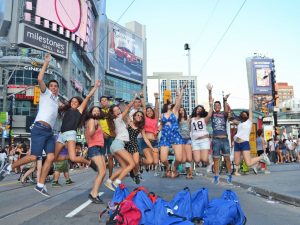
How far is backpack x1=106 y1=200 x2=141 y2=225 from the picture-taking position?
381 cm

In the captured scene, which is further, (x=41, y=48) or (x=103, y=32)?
(x=103, y=32)

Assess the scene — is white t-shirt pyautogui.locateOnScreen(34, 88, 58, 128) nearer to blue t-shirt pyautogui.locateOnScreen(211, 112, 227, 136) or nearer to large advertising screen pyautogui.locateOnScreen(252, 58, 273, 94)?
blue t-shirt pyautogui.locateOnScreen(211, 112, 227, 136)

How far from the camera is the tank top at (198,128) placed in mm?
9004

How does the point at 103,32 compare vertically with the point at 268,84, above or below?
above

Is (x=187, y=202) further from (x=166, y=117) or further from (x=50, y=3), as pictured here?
(x=50, y=3)

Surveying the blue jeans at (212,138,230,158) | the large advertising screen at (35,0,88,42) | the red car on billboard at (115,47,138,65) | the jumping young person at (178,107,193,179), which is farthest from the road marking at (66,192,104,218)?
the red car on billboard at (115,47,138,65)

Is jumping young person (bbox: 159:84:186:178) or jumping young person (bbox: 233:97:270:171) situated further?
jumping young person (bbox: 233:97:270:171)

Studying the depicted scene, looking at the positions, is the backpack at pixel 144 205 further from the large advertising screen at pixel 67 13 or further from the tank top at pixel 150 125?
the large advertising screen at pixel 67 13

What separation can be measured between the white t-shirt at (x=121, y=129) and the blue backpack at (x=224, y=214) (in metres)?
2.99

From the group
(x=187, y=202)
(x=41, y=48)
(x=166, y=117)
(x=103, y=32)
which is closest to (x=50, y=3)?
(x=41, y=48)

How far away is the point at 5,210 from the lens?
5.83 m

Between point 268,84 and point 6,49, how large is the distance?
198 ft

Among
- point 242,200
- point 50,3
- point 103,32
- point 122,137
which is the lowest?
point 242,200

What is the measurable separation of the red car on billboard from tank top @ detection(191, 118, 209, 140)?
3753 inches
